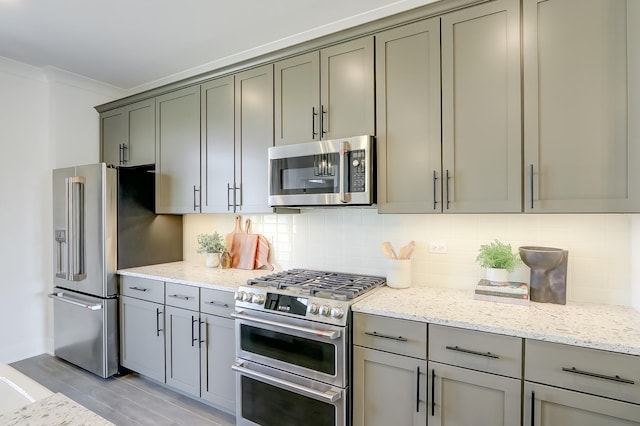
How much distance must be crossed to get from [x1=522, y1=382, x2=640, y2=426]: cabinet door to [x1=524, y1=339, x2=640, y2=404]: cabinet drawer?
3 cm

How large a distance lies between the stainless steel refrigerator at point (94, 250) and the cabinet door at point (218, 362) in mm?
1065

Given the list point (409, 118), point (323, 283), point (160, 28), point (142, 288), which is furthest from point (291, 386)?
point (160, 28)

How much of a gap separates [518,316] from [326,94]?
172 centimetres

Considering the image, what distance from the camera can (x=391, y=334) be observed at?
5.97ft

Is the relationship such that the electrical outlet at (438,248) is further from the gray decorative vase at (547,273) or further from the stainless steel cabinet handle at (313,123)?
the stainless steel cabinet handle at (313,123)

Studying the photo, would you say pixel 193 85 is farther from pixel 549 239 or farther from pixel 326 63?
pixel 549 239

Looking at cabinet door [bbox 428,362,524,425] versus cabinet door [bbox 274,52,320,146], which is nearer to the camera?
cabinet door [bbox 428,362,524,425]

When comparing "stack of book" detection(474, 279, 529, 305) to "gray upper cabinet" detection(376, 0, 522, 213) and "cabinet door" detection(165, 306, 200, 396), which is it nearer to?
"gray upper cabinet" detection(376, 0, 522, 213)

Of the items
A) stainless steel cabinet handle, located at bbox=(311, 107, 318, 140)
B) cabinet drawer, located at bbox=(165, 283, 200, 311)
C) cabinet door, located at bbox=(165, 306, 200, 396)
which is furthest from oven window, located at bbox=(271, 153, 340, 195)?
cabinet door, located at bbox=(165, 306, 200, 396)

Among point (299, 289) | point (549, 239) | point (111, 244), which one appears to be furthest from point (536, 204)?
point (111, 244)

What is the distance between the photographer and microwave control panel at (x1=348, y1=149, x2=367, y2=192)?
7.11 ft

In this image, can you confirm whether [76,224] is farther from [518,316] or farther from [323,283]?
[518,316]

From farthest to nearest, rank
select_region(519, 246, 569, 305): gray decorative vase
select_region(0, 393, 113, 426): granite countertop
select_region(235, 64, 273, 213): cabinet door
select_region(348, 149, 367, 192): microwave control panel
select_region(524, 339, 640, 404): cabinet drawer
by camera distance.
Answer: select_region(235, 64, 273, 213): cabinet door, select_region(348, 149, 367, 192): microwave control panel, select_region(519, 246, 569, 305): gray decorative vase, select_region(524, 339, 640, 404): cabinet drawer, select_region(0, 393, 113, 426): granite countertop

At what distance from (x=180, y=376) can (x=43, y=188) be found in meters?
2.36
